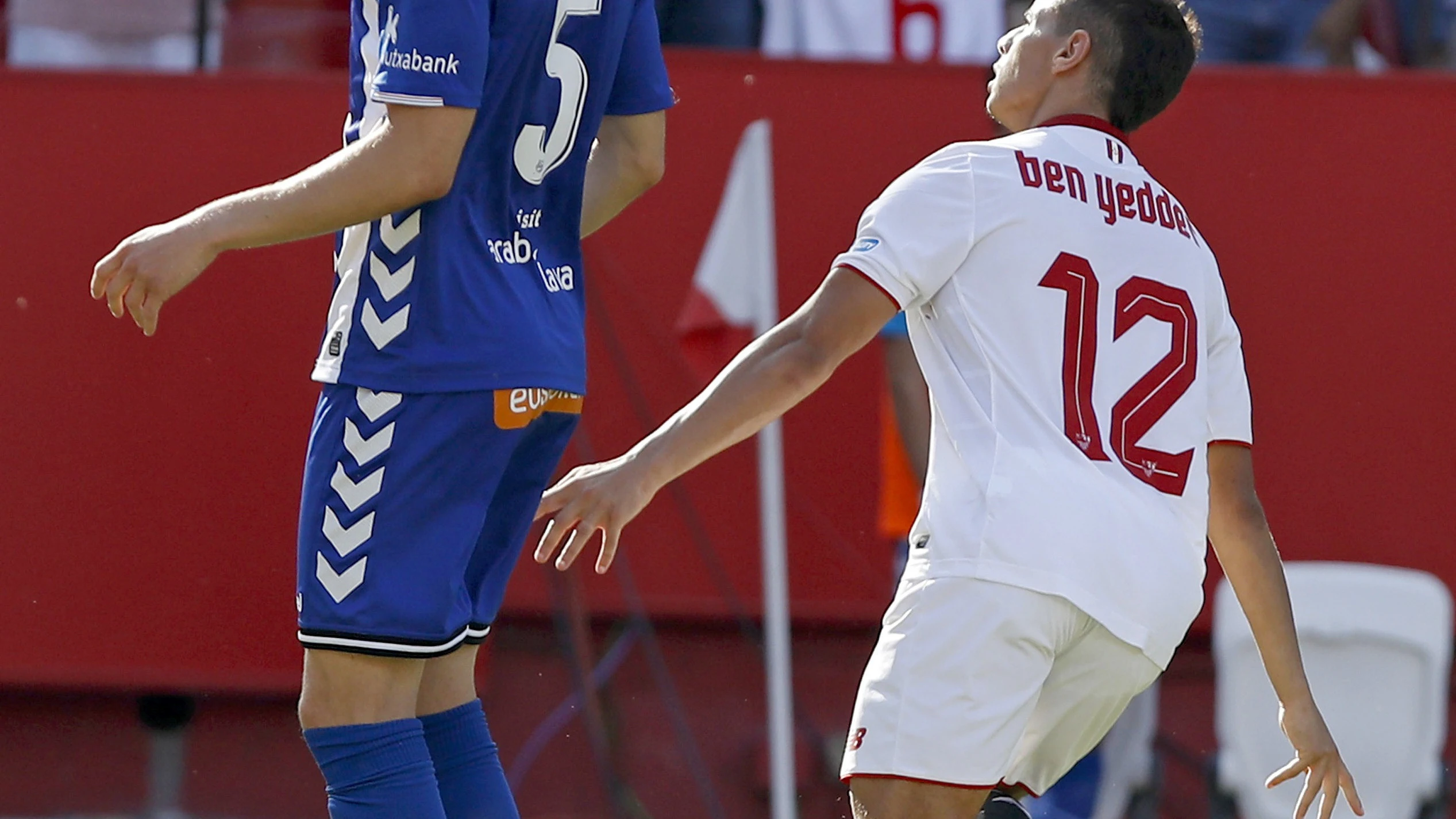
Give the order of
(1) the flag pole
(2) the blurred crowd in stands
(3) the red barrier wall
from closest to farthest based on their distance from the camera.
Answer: (1) the flag pole
(3) the red barrier wall
(2) the blurred crowd in stands

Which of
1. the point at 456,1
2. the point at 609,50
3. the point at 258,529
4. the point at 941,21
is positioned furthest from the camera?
the point at 941,21

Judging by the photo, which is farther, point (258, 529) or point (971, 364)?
point (258, 529)

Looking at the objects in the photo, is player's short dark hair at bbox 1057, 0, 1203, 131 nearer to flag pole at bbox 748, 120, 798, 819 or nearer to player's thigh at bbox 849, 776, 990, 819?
player's thigh at bbox 849, 776, 990, 819

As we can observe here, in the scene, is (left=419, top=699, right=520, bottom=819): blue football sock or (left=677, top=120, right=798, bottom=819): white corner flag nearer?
(left=419, top=699, right=520, bottom=819): blue football sock

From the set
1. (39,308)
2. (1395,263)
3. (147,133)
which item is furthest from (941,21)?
(39,308)

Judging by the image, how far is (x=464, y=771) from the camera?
9.02ft

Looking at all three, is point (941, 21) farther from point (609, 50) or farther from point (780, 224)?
point (609, 50)

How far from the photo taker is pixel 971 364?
8.47 ft

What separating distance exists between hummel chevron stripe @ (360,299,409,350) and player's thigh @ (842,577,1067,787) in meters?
0.82

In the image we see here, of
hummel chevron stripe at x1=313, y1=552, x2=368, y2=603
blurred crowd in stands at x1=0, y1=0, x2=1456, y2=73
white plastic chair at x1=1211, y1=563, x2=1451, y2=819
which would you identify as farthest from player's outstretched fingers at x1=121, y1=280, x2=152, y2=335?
white plastic chair at x1=1211, y1=563, x2=1451, y2=819

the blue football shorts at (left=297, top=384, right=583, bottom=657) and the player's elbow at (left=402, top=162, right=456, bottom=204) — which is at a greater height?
the player's elbow at (left=402, top=162, right=456, bottom=204)

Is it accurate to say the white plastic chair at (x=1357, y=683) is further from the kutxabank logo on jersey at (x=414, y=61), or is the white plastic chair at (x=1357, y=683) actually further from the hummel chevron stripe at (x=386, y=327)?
the kutxabank logo on jersey at (x=414, y=61)

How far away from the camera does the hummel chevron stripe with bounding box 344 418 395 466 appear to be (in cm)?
252

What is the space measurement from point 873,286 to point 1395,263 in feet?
12.1
